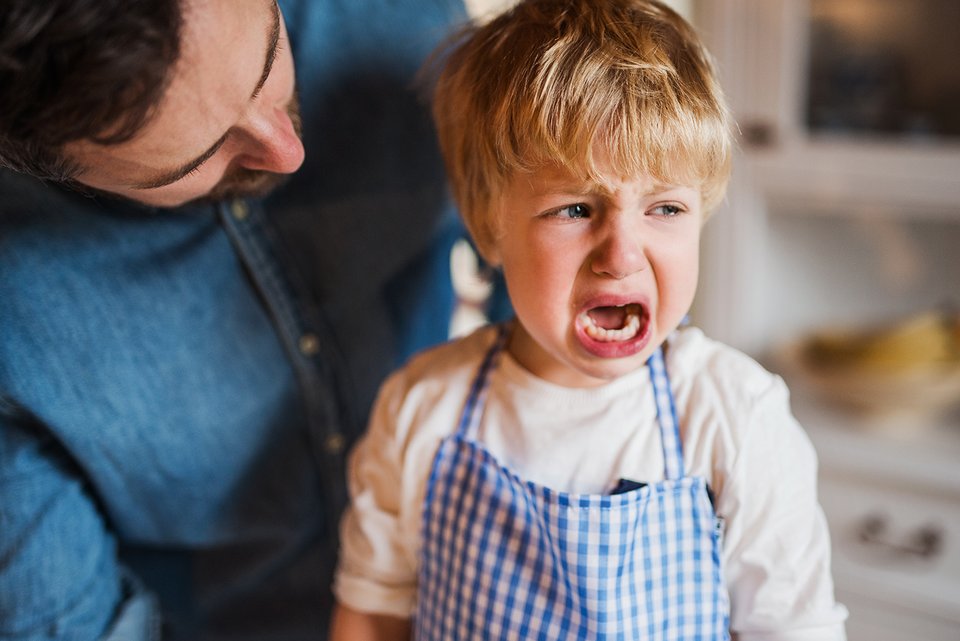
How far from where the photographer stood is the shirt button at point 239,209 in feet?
2.88

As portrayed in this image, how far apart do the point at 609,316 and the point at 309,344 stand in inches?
14.6

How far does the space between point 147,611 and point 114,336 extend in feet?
0.99

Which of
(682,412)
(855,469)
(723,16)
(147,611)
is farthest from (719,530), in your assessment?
(723,16)

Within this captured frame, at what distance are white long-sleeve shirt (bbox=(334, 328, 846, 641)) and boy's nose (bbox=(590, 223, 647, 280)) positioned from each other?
12 centimetres

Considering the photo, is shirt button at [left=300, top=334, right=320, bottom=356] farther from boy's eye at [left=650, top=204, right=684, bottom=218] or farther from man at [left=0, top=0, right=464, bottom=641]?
boy's eye at [left=650, top=204, right=684, bottom=218]

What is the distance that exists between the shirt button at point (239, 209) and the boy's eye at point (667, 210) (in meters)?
0.42

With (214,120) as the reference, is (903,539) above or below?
below

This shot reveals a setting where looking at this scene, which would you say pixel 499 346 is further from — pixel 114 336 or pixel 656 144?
pixel 114 336

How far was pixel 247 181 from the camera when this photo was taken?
0.73 metres

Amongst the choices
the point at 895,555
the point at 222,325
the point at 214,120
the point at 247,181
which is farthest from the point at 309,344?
the point at 895,555

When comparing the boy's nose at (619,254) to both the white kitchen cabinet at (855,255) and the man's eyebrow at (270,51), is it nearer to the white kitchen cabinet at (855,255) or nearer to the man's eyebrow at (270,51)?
the man's eyebrow at (270,51)

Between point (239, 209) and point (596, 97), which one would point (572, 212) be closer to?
point (596, 97)

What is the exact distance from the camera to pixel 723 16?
1411 mm

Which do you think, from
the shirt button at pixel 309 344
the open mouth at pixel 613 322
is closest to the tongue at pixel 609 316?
the open mouth at pixel 613 322
